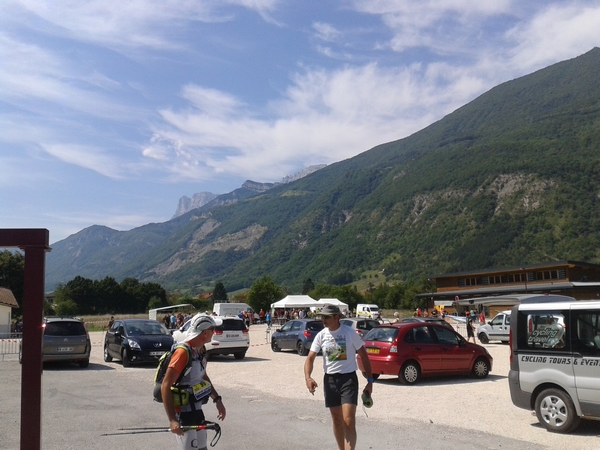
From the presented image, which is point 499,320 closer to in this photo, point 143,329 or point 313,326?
point 313,326

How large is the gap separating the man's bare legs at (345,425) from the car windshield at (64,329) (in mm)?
14053

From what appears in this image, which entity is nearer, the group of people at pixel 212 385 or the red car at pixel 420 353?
the group of people at pixel 212 385

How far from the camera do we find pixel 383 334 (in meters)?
14.5

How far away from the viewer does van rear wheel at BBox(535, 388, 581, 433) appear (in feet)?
27.9

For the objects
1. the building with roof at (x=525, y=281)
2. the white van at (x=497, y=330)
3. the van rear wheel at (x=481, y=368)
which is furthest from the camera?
the building with roof at (x=525, y=281)

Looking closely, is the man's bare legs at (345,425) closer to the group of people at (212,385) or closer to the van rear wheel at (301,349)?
the group of people at (212,385)

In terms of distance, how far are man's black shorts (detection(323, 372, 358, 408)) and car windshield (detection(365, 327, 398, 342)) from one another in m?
7.65

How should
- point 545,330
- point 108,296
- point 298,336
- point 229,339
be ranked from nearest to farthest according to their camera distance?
point 545,330 < point 229,339 < point 298,336 < point 108,296

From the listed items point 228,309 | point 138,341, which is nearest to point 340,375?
point 138,341

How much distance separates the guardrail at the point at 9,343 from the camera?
25.3 m

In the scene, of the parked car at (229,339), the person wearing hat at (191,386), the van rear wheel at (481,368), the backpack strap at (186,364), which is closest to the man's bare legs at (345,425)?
the person wearing hat at (191,386)

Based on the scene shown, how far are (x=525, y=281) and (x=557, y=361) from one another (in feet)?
218

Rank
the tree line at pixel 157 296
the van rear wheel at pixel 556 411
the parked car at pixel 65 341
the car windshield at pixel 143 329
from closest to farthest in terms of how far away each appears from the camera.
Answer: the van rear wheel at pixel 556 411 → the parked car at pixel 65 341 → the car windshield at pixel 143 329 → the tree line at pixel 157 296

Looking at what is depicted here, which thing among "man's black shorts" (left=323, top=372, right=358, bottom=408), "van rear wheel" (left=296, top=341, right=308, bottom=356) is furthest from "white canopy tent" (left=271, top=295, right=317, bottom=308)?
"man's black shorts" (left=323, top=372, right=358, bottom=408)
